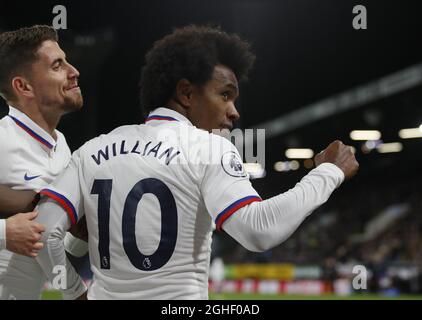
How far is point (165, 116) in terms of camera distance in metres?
2.49

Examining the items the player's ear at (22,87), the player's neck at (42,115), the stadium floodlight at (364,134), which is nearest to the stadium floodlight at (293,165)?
the stadium floodlight at (364,134)

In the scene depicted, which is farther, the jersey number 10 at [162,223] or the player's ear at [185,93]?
the player's ear at [185,93]

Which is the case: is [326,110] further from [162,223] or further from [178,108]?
[162,223]

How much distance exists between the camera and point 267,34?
17.9 m

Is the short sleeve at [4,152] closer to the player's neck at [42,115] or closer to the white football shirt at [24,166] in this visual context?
the white football shirt at [24,166]

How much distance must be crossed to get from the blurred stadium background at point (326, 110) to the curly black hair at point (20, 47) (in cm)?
432

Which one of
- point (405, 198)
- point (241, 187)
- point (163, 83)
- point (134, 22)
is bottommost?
point (241, 187)

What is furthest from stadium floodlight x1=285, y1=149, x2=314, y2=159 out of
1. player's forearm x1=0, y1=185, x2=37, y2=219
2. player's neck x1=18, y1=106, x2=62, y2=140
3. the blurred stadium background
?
player's forearm x1=0, y1=185, x2=37, y2=219

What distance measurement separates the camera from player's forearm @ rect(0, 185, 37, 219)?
266 centimetres

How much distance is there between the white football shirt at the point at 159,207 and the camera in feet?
7.36
